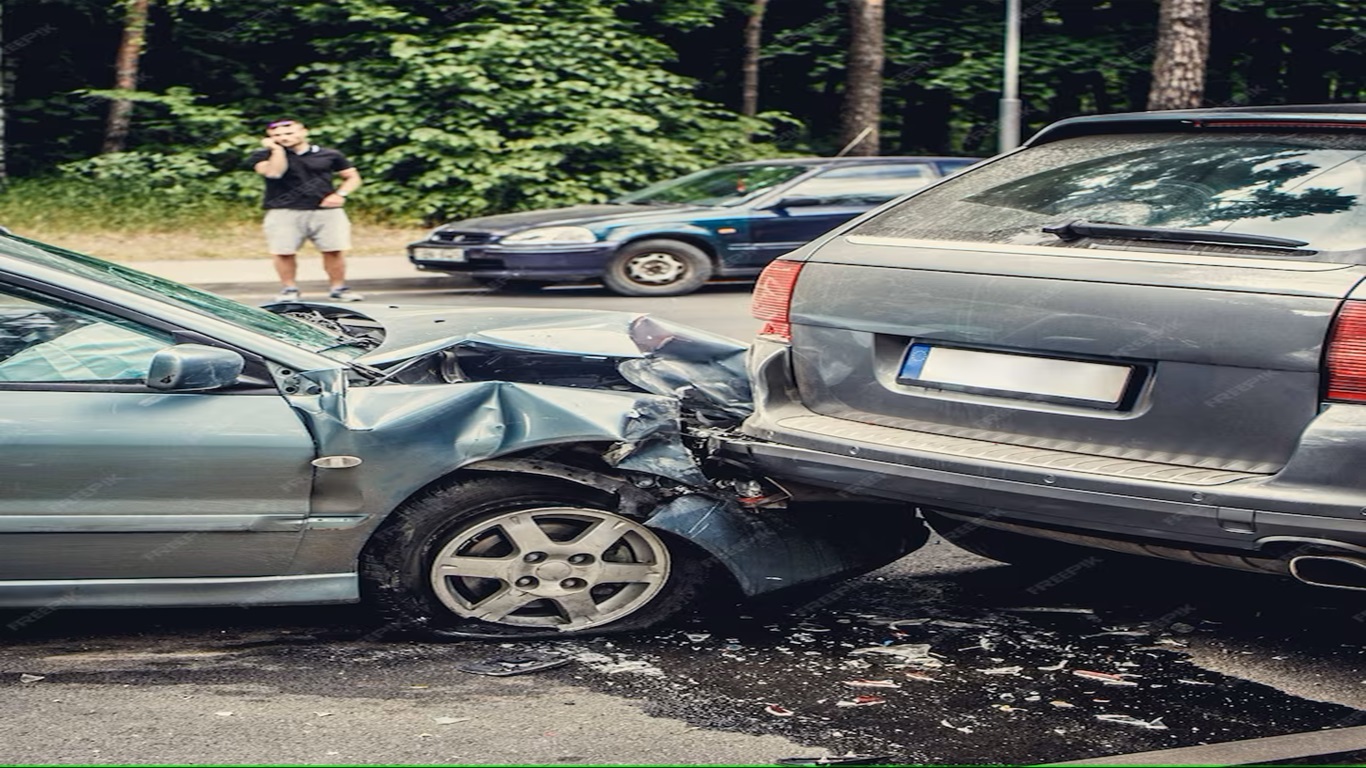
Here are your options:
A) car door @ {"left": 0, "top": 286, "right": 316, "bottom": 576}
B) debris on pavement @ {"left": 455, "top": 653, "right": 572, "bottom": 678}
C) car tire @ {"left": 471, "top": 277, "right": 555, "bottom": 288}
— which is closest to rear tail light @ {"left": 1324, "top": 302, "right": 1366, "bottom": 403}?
debris on pavement @ {"left": 455, "top": 653, "right": 572, "bottom": 678}

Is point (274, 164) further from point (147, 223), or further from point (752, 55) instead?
point (752, 55)

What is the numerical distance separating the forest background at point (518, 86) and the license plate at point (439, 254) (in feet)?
13.7

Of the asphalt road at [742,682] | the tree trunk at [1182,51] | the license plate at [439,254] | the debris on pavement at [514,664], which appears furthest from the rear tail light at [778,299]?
the tree trunk at [1182,51]

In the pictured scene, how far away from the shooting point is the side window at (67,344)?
4.04 metres

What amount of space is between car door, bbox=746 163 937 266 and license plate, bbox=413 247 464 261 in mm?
2552

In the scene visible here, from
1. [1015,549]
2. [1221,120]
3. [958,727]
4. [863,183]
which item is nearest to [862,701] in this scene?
[958,727]

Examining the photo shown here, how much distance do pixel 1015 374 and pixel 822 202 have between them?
10.7 meters

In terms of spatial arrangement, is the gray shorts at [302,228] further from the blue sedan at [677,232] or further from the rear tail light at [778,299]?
the rear tail light at [778,299]

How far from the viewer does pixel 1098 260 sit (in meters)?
3.80

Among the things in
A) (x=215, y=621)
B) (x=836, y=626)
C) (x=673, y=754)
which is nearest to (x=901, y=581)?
(x=836, y=626)

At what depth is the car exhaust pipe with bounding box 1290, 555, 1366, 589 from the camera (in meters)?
3.49

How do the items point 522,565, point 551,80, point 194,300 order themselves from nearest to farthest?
point 522,565 → point 194,300 → point 551,80

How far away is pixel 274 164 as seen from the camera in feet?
40.8

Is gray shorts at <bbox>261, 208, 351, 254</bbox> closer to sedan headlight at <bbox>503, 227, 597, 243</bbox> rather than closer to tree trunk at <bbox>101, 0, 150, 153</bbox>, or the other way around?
sedan headlight at <bbox>503, 227, 597, 243</bbox>
